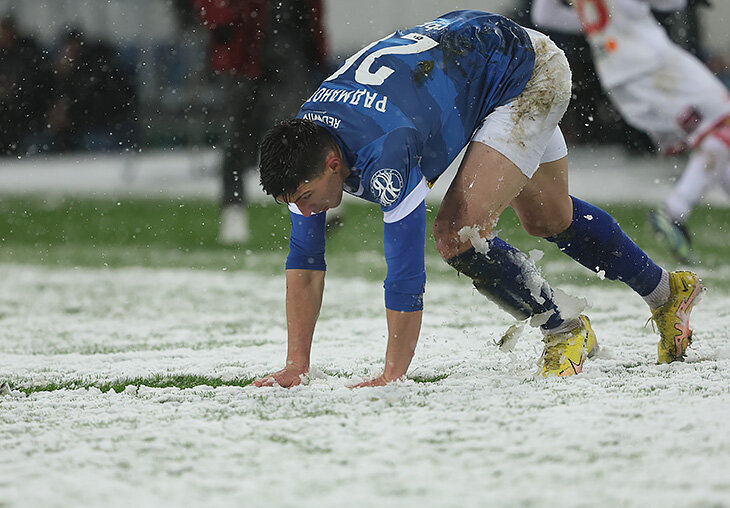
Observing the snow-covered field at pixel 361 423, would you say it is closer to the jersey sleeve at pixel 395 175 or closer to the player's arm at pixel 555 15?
the jersey sleeve at pixel 395 175

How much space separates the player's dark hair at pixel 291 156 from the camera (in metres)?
2.33

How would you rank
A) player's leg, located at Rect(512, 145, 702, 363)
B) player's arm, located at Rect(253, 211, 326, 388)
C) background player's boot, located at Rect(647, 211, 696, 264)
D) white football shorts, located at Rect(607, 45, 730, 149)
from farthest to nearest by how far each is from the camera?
white football shorts, located at Rect(607, 45, 730, 149)
background player's boot, located at Rect(647, 211, 696, 264)
player's leg, located at Rect(512, 145, 702, 363)
player's arm, located at Rect(253, 211, 326, 388)

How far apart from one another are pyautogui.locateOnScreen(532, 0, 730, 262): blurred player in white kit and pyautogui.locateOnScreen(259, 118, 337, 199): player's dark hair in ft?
13.8

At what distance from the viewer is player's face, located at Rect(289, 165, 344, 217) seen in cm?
237

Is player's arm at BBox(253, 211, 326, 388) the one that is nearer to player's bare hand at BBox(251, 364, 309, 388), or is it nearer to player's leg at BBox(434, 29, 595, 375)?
player's bare hand at BBox(251, 364, 309, 388)

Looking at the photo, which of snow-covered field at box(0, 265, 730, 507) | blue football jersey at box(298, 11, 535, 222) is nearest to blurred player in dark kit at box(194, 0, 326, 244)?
snow-covered field at box(0, 265, 730, 507)

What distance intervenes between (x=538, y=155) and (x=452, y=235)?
0.36 m

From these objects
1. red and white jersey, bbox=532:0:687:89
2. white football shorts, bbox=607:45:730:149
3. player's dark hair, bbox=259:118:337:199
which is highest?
red and white jersey, bbox=532:0:687:89

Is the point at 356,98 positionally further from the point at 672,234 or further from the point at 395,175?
the point at 672,234

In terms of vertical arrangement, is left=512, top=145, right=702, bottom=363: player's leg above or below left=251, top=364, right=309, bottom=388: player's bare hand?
above

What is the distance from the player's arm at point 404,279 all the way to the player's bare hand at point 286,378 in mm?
310

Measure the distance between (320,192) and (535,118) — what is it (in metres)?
0.75

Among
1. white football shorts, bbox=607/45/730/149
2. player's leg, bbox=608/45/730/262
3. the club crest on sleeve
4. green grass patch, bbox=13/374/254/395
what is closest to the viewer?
the club crest on sleeve

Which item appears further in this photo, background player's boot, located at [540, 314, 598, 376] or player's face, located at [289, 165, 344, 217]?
background player's boot, located at [540, 314, 598, 376]
